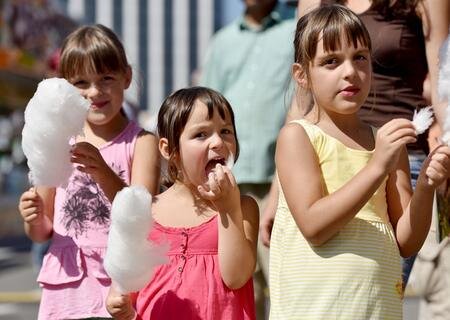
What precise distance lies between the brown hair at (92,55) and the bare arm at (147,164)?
26 cm

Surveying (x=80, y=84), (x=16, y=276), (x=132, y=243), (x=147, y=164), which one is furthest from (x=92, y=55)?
(x=16, y=276)

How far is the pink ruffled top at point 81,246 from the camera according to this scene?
3.39 metres

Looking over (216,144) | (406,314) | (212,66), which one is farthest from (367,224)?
(406,314)

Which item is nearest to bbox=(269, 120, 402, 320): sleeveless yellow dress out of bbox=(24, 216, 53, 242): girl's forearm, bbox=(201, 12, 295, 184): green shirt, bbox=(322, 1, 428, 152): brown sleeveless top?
bbox=(322, 1, 428, 152): brown sleeveless top

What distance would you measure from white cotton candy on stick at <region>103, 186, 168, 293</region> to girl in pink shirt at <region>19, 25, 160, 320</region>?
1.75ft

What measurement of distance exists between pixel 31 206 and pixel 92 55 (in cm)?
53

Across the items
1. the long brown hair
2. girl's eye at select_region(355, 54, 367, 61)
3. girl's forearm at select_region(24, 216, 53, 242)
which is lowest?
girl's forearm at select_region(24, 216, 53, 242)

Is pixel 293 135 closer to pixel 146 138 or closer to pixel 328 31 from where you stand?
pixel 328 31

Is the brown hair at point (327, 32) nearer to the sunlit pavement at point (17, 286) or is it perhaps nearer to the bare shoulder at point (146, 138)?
the bare shoulder at point (146, 138)

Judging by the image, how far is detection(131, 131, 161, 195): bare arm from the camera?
3377 millimetres

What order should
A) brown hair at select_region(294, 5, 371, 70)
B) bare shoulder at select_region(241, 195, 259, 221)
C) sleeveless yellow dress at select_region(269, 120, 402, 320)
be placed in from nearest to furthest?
1. sleeveless yellow dress at select_region(269, 120, 402, 320)
2. brown hair at select_region(294, 5, 371, 70)
3. bare shoulder at select_region(241, 195, 259, 221)

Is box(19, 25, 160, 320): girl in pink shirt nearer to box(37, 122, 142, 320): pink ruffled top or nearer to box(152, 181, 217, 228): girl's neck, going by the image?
box(37, 122, 142, 320): pink ruffled top

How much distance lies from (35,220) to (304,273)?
44.4 inches

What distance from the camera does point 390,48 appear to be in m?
3.36
